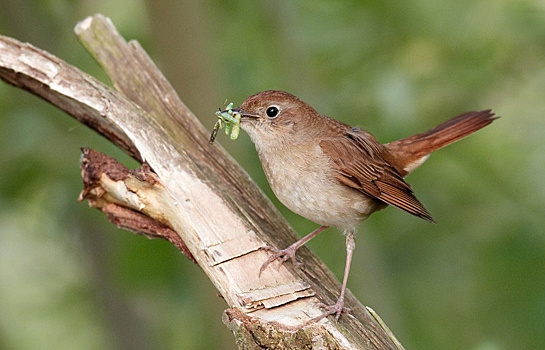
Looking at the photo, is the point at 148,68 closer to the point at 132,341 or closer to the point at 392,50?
the point at 392,50

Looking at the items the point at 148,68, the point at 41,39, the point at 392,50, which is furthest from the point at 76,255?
the point at 392,50

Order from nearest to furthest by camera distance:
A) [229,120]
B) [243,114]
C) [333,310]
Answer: [333,310], [229,120], [243,114]

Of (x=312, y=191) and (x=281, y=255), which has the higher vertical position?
(x=312, y=191)

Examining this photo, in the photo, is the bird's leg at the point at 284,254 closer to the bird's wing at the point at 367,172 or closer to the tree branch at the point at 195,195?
the tree branch at the point at 195,195

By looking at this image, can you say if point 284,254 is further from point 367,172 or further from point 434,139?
point 434,139

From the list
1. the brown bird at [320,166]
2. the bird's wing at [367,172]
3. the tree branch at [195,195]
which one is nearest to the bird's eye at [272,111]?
the brown bird at [320,166]

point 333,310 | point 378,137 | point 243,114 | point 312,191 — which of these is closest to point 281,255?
point 333,310

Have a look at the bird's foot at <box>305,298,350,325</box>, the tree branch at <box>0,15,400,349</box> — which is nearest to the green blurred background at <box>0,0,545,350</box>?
the tree branch at <box>0,15,400,349</box>
